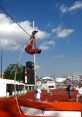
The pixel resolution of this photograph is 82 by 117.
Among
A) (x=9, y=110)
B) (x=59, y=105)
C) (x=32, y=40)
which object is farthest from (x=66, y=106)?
(x=32, y=40)

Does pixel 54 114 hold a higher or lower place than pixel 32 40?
lower

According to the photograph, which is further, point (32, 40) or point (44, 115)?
point (32, 40)

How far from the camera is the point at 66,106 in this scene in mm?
9977

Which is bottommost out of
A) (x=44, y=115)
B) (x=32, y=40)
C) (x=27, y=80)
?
(x=44, y=115)

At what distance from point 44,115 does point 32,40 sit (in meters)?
3.69

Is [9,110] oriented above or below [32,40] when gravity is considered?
below

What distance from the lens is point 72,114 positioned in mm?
9984

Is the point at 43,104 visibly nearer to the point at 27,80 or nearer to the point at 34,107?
the point at 34,107

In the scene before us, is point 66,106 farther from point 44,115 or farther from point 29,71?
point 29,71

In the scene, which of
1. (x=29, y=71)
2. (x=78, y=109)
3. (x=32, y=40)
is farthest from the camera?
(x=32, y=40)

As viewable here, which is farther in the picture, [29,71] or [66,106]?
[29,71]

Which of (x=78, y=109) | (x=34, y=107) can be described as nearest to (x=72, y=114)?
(x=78, y=109)

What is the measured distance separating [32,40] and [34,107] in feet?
11.9

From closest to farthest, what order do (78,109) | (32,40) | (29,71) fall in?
(78,109)
(29,71)
(32,40)
